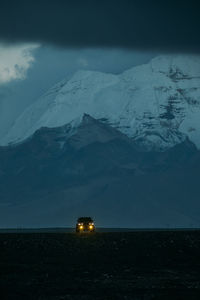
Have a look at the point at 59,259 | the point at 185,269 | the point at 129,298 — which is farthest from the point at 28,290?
the point at 59,259

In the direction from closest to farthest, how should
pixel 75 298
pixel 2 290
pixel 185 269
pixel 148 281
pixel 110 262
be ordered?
pixel 75 298 < pixel 2 290 < pixel 148 281 < pixel 185 269 < pixel 110 262

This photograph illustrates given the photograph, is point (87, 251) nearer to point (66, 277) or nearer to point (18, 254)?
point (18, 254)

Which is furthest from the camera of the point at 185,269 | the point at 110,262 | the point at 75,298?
the point at 110,262

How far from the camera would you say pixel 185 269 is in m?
72.4

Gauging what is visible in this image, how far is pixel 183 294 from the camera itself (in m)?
55.5

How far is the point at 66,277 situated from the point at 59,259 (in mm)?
18554

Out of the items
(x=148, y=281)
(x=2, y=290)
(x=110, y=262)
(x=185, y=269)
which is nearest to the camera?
(x=2, y=290)

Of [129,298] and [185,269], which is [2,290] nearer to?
[129,298]

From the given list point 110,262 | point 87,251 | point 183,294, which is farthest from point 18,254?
point 183,294

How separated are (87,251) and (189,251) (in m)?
9.45

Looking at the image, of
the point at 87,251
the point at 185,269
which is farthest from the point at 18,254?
the point at 185,269

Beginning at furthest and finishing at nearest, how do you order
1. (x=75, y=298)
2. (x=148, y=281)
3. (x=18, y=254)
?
(x=18, y=254) < (x=148, y=281) < (x=75, y=298)

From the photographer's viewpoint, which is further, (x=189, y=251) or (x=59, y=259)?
(x=189, y=251)

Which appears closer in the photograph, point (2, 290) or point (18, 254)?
point (2, 290)
